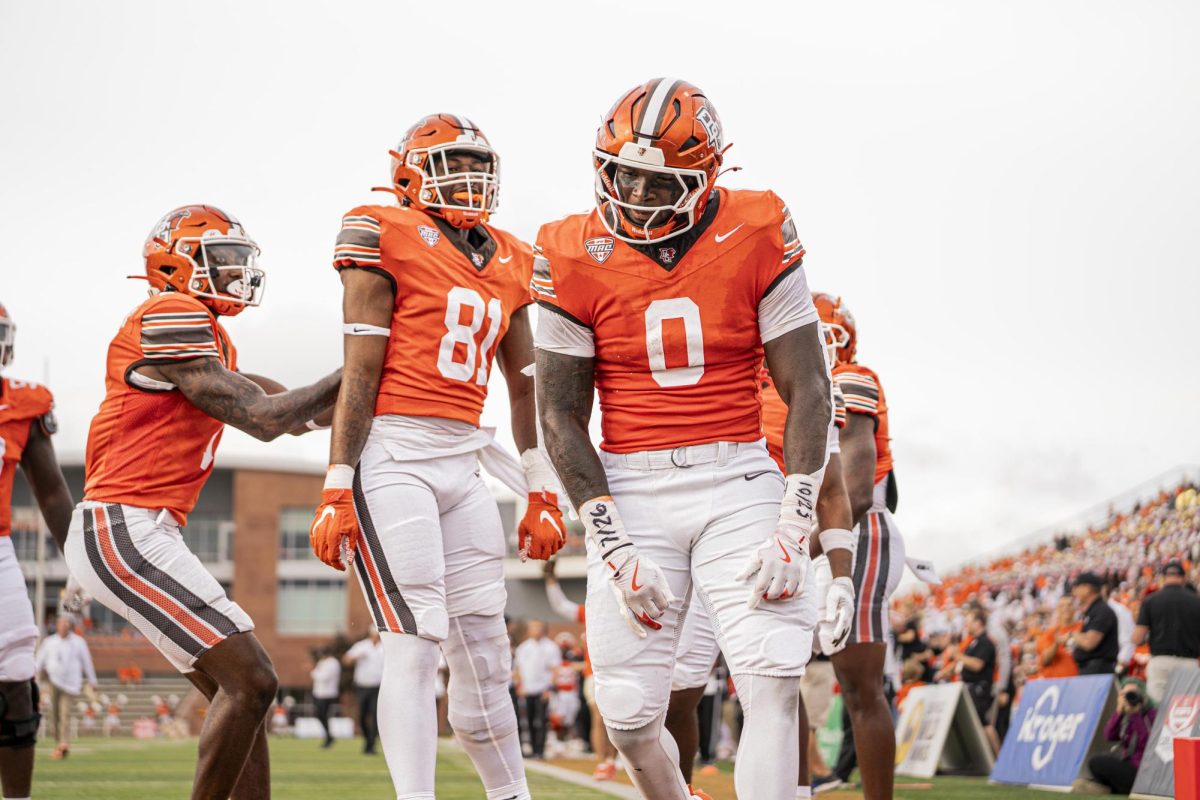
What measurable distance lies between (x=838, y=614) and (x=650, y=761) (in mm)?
769

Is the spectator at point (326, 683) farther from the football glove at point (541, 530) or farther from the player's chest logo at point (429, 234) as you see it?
the player's chest logo at point (429, 234)

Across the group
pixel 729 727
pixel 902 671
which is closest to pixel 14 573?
pixel 902 671

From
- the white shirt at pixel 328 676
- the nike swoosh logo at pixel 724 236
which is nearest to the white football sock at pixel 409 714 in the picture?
the nike swoosh logo at pixel 724 236

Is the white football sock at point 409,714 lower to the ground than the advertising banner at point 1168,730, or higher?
higher

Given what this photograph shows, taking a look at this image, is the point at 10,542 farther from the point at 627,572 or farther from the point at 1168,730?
the point at 1168,730

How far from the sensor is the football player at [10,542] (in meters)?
7.14

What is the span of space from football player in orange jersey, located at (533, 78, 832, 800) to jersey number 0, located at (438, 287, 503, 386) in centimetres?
108

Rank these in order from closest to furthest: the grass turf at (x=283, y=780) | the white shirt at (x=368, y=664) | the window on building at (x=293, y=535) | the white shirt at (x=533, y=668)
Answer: the grass turf at (x=283, y=780) → the white shirt at (x=533, y=668) → the white shirt at (x=368, y=664) → the window on building at (x=293, y=535)

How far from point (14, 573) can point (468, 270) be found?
10.2 ft

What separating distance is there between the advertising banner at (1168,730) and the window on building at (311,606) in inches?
2343

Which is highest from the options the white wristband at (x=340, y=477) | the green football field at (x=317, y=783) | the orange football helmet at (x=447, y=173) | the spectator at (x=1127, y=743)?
the orange football helmet at (x=447, y=173)

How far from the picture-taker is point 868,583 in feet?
24.5

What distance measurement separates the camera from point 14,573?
7.41 m

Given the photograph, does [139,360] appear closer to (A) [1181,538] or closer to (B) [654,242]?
(B) [654,242]
